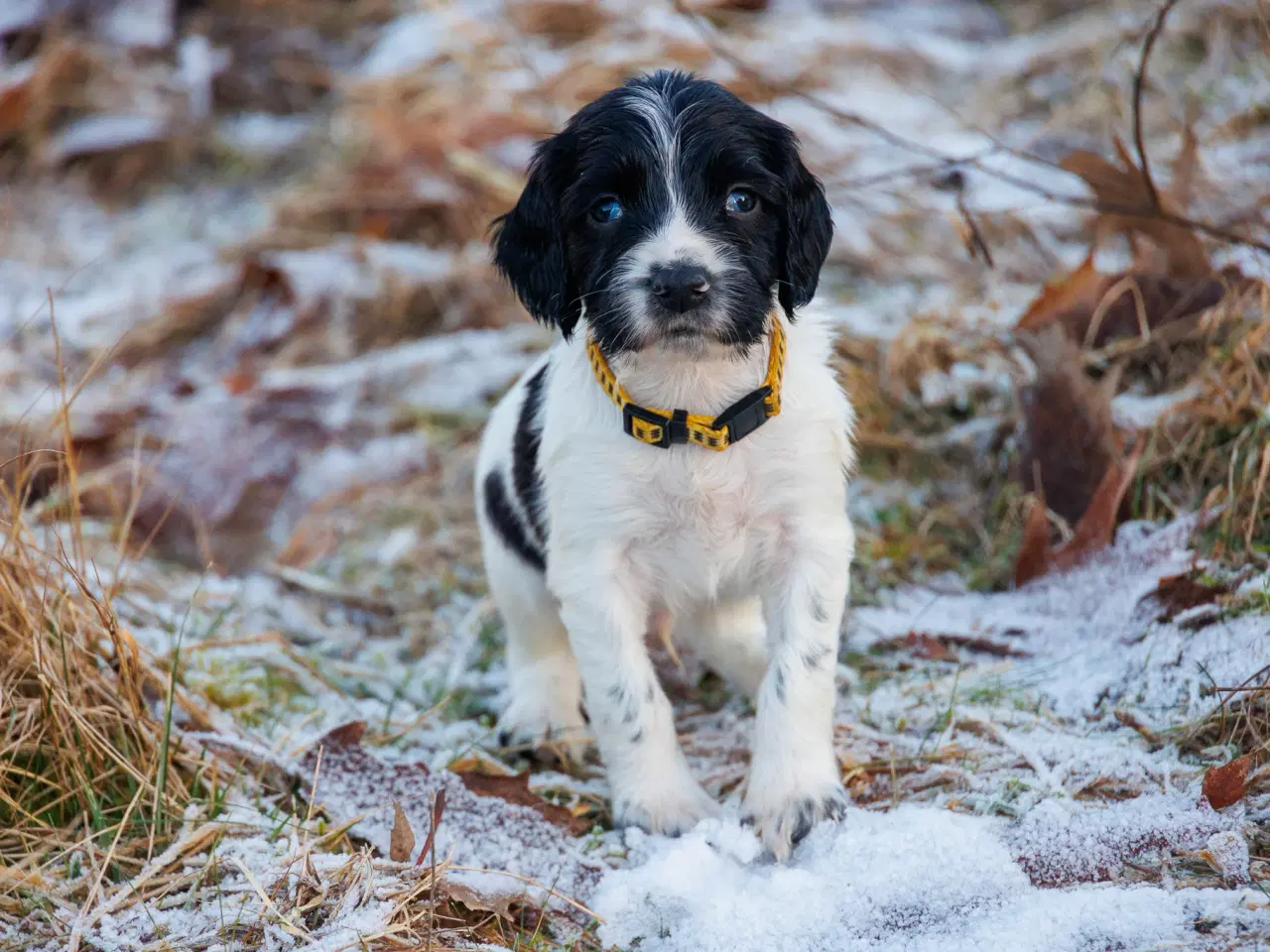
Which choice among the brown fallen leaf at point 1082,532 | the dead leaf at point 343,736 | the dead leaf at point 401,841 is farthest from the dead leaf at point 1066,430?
the dead leaf at point 401,841

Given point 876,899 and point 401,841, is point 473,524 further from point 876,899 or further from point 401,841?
point 876,899

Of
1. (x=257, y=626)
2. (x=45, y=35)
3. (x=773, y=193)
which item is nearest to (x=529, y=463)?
(x=773, y=193)

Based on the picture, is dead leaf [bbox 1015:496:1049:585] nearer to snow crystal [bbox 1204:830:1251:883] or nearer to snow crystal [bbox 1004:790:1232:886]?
snow crystal [bbox 1004:790:1232:886]

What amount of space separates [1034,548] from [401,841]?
2.35m

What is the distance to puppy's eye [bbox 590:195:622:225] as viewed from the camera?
3.21 metres

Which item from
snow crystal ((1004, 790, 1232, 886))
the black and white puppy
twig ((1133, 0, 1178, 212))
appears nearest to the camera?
snow crystal ((1004, 790, 1232, 886))

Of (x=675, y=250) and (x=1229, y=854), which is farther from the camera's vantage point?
(x=675, y=250)

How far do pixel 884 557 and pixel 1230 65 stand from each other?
465 cm

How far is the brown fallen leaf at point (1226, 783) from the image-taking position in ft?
8.91

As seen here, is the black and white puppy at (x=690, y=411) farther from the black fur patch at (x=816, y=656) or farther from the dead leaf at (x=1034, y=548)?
the dead leaf at (x=1034, y=548)

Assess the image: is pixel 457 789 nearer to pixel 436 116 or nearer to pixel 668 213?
pixel 668 213

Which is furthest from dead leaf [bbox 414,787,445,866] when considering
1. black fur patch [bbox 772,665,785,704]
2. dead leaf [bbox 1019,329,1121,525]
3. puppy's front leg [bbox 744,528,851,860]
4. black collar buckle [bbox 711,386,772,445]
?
dead leaf [bbox 1019,329,1121,525]

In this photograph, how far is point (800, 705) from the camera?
10.3ft

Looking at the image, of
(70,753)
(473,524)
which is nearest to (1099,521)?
(473,524)
